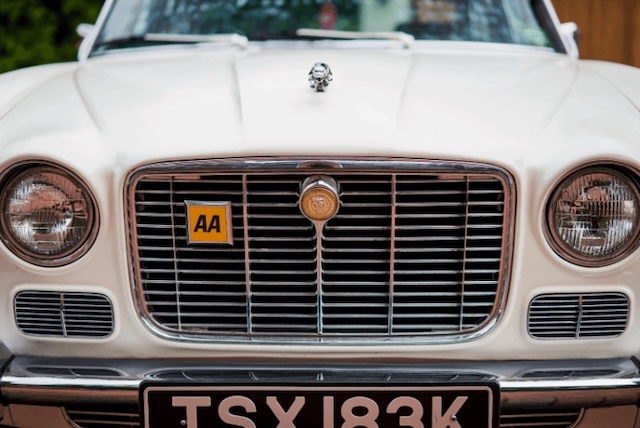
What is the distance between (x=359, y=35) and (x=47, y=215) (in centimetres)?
136

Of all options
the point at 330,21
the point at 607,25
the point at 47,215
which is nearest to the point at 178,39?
the point at 330,21

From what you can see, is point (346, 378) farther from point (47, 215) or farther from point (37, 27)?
point (37, 27)

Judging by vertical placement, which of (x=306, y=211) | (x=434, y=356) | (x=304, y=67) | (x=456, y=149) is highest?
(x=304, y=67)

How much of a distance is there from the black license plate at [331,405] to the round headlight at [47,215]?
42 cm

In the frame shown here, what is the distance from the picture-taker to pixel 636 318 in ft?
7.59

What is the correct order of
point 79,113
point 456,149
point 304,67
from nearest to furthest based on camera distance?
point 456,149, point 79,113, point 304,67

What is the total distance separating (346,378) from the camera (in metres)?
2.17

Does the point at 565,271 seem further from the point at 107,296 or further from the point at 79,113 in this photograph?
the point at 79,113

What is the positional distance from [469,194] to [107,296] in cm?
88

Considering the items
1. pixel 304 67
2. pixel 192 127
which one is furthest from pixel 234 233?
pixel 304 67

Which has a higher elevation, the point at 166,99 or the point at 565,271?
the point at 166,99

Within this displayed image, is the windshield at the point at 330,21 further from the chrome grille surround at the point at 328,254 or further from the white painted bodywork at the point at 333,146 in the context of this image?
the chrome grille surround at the point at 328,254

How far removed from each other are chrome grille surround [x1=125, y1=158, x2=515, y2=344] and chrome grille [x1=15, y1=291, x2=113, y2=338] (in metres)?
0.10

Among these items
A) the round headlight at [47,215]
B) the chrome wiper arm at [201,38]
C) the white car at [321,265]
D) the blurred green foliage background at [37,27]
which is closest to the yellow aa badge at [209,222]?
the white car at [321,265]
